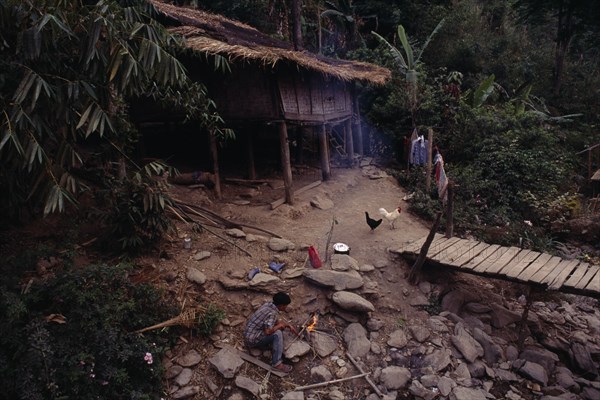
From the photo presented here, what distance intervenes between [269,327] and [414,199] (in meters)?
5.86

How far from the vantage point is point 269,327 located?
15.9ft

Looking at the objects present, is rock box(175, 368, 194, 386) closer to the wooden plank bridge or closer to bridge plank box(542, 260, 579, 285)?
the wooden plank bridge

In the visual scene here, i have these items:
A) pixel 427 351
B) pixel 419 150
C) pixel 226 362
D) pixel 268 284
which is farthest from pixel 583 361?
pixel 419 150

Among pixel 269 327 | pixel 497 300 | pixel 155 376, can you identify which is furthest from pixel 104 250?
pixel 497 300

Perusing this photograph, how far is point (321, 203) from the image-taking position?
883 cm

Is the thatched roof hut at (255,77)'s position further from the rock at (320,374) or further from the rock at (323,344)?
the rock at (320,374)

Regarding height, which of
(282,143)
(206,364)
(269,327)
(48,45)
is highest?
(48,45)

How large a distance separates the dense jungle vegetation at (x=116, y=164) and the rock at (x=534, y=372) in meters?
3.47

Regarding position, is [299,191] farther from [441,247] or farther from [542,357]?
[542,357]

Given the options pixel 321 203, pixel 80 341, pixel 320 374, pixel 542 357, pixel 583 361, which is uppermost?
pixel 80 341

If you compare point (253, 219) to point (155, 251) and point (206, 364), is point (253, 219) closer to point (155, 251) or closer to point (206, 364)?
point (155, 251)

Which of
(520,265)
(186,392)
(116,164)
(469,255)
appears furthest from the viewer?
(116,164)

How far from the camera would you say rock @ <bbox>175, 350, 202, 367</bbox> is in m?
4.78

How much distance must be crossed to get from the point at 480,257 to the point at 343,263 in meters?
2.12
